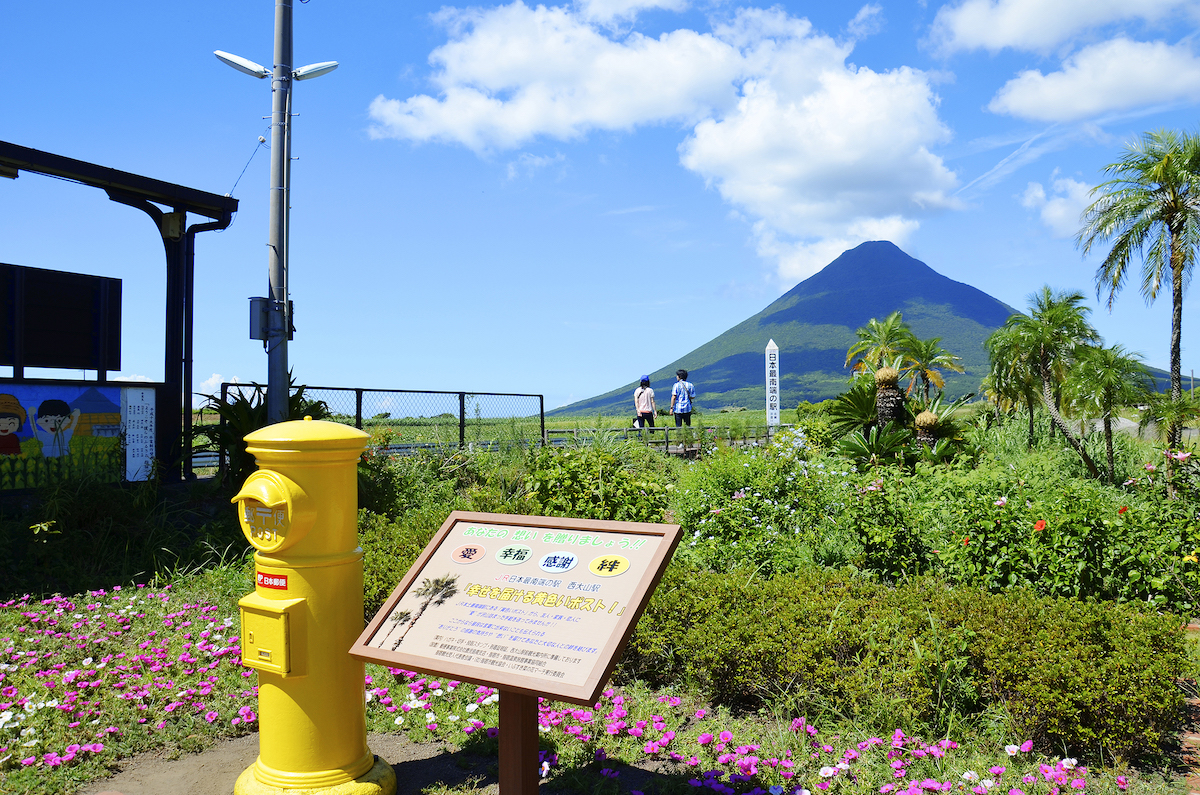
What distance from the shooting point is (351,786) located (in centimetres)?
317

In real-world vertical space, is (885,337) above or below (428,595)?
above

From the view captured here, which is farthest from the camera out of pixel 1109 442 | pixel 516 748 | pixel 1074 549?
pixel 1109 442

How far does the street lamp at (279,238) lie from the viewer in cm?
855

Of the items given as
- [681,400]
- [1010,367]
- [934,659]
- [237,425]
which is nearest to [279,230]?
[237,425]

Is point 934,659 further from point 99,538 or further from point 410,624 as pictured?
point 99,538

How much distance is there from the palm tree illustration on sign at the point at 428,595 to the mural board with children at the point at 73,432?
22.7ft

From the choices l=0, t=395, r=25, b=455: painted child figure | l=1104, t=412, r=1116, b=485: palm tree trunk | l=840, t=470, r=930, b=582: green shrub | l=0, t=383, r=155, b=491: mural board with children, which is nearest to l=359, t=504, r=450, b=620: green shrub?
l=840, t=470, r=930, b=582: green shrub

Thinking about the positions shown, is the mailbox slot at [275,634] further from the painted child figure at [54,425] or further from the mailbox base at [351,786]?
the painted child figure at [54,425]

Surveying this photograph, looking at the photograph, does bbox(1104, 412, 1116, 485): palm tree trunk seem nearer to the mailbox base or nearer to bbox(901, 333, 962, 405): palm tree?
the mailbox base

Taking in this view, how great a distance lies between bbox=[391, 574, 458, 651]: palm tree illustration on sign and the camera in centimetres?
302

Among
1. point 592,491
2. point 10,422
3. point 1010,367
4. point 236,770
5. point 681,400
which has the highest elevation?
point 1010,367

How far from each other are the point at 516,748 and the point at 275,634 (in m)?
1.13

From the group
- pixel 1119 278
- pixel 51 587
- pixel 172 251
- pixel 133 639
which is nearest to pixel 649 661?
pixel 133 639

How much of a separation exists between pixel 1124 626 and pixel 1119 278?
17027 millimetres
